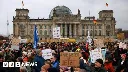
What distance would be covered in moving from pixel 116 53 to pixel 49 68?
8314 millimetres

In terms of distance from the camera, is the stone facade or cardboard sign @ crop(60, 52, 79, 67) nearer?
cardboard sign @ crop(60, 52, 79, 67)

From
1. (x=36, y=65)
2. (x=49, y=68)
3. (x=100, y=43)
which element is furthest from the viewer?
(x=100, y=43)

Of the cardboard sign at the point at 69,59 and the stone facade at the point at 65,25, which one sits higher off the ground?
the stone facade at the point at 65,25

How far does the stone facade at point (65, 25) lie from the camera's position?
121 metres

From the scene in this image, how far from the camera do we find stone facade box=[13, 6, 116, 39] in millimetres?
120562

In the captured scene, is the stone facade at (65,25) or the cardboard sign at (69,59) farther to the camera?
the stone facade at (65,25)

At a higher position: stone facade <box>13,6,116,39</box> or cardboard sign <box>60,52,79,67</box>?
stone facade <box>13,6,116,39</box>

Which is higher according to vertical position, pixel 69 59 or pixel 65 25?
pixel 65 25

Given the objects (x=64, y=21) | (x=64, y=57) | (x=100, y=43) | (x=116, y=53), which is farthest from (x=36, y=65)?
(x=64, y=21)

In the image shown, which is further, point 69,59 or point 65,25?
point 65,25

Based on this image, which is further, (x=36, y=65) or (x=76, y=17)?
(x=76, y=17)

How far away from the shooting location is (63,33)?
12325 centimetres

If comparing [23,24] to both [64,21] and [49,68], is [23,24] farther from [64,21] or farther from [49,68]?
[49,68]

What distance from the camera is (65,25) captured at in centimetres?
12100
